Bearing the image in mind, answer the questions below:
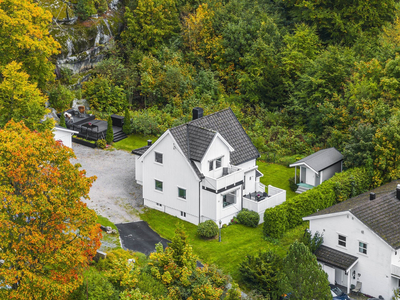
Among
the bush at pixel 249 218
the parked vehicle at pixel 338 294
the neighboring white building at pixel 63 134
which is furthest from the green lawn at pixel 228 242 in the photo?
the neighboring white building at pixel 63 134

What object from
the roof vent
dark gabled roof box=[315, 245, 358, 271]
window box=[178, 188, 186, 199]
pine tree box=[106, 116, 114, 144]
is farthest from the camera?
pine tree box=[106, 116, 114, 144]

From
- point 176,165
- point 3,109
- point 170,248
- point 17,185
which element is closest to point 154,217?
point 176,165

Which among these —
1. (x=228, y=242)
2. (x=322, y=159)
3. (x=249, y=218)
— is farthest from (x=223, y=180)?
(x=322, y=159)

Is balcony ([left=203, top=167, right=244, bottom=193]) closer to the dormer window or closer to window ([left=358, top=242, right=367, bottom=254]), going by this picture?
the dormer window

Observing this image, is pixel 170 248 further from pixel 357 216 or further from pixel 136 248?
pixel 357 216

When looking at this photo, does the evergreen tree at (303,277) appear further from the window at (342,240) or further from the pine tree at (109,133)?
the pine tree at (109,133)

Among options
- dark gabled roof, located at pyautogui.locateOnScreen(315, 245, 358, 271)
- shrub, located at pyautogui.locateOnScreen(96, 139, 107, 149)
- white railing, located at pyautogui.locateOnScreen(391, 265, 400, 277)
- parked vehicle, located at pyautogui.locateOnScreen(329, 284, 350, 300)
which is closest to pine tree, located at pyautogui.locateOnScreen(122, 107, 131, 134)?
shrub, located at pyautogui.locateOnScreen(96, 139, 107, 149)
